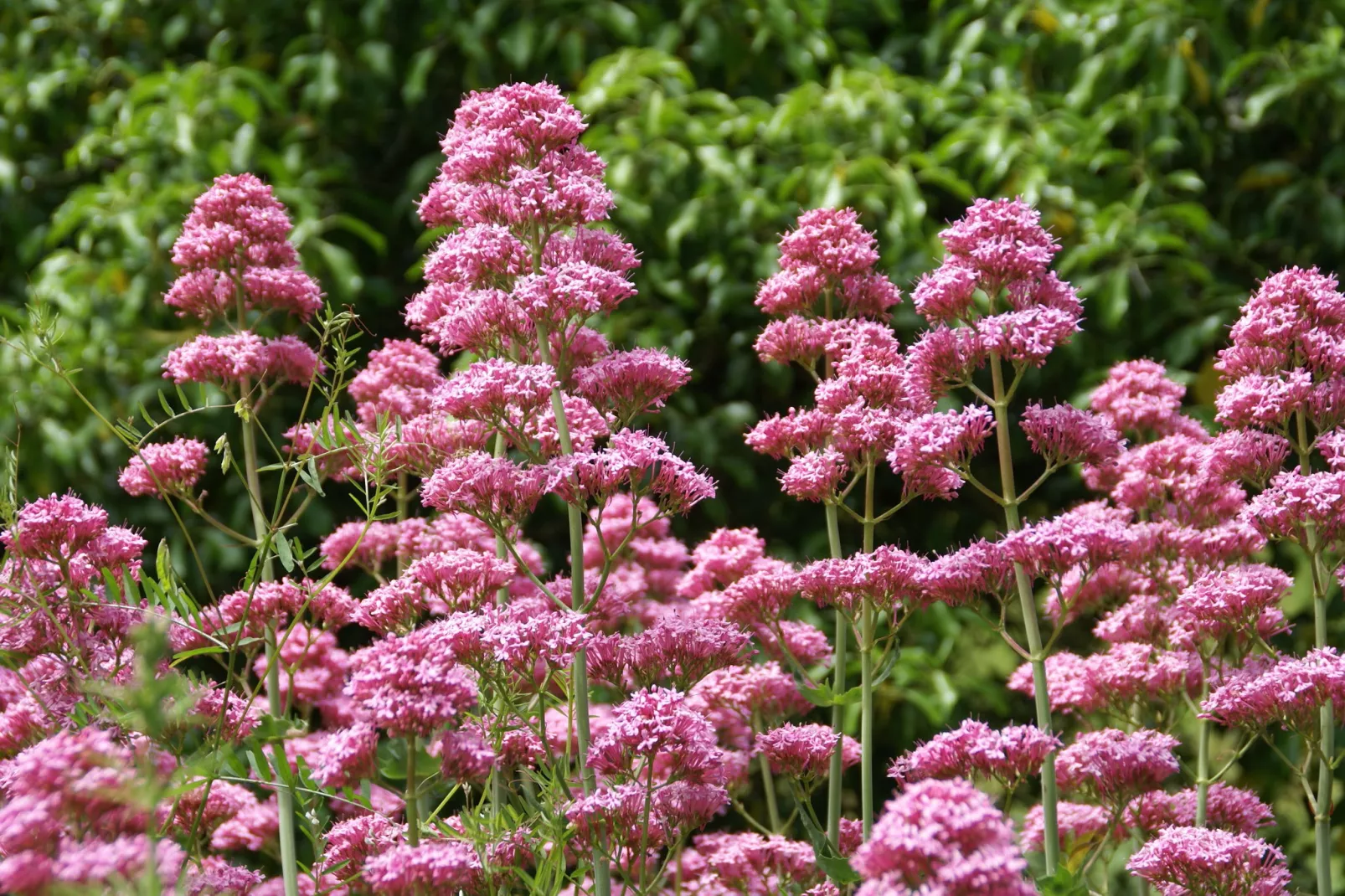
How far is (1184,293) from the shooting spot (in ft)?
14.1

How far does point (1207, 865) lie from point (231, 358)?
1.52 metres

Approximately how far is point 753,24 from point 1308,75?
1711 millimetres

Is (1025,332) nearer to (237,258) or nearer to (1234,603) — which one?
(1234,603)

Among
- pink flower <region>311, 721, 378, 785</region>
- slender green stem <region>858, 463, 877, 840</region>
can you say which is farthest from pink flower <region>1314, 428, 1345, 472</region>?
pink flower <region>311, 721, 378, 785</region>

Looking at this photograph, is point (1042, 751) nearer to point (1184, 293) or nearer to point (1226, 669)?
point (1226, 669)

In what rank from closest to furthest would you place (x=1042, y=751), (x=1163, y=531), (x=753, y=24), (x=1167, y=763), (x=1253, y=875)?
(x=1042, y=751)
(x=1253, y=875)
(x=1167, y=763)
(x=1163, y=531)
(x=753, y=24)

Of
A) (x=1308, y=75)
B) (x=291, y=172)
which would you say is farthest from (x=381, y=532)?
(x=1308, y=75)

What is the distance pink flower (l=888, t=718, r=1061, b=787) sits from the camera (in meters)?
1.59

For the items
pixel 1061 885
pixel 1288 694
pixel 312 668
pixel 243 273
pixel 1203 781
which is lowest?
pixel 1061 885

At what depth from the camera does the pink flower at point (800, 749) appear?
6.63 feet

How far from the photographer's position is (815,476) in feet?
6.80

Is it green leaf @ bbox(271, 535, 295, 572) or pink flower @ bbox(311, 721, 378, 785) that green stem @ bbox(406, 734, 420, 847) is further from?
green leaf @ bbox(271, 535, 295, 572)

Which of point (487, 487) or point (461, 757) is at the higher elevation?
point (487, 487)

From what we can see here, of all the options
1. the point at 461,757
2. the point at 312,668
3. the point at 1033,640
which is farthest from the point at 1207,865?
the point at 312,668
